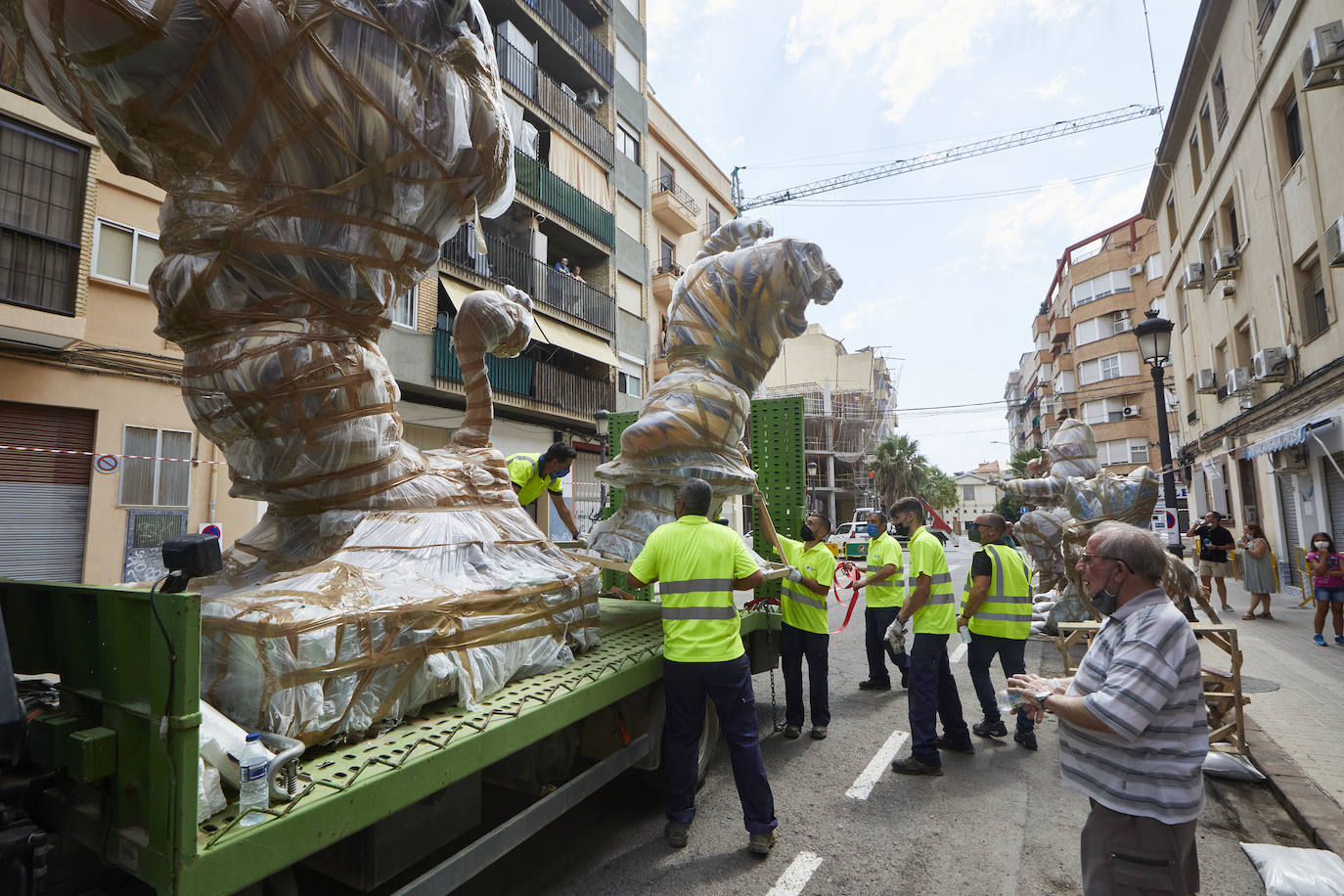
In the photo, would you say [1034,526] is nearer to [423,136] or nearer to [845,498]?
[423,136]

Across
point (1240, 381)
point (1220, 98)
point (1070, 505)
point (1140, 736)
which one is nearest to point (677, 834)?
point (1140, 736)

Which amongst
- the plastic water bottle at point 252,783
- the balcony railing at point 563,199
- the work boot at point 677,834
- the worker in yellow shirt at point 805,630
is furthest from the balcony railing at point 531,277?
the plastic water bottle at point 252,783

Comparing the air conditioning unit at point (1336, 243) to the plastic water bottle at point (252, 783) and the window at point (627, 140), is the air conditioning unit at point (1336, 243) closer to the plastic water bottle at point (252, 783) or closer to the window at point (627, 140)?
the plastic water bottle at point (252, 783)

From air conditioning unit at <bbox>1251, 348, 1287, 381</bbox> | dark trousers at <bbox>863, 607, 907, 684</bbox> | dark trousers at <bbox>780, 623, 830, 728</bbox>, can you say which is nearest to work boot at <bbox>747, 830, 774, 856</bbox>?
dark trousers at <bbox>780, 623, 830, 728</bbox>

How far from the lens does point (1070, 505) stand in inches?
366

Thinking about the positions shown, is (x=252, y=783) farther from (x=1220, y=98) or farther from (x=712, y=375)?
(x=1220, y=98)

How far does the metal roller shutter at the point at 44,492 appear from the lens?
8.60 meters

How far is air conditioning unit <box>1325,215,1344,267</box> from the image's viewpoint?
29.6 ft

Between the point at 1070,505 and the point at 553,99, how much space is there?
15634mm

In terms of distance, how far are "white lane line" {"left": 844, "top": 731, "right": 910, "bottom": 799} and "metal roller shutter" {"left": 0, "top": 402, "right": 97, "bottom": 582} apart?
30.8 feet

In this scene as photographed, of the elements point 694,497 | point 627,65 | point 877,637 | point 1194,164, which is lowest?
point 877,637

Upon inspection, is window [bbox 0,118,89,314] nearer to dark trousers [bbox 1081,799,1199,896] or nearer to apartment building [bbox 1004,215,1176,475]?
dark trousers [bbox 1081,799,1199,896]

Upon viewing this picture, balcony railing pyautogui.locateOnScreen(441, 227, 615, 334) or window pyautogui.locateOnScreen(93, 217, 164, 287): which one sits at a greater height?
balcony railing pyautogui.locateOnScreen(441, 227, 615, 334)

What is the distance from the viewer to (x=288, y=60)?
2439 mm
